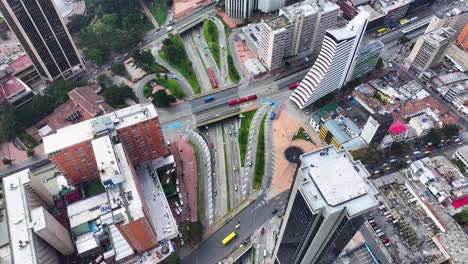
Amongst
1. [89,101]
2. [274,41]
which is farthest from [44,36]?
[274,41]

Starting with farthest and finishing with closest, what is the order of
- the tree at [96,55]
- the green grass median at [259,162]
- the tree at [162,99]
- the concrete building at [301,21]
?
the tree at [96,55] < the concrete building at [301,21] < the tree at [162,99] < the green grass median at [259,162]

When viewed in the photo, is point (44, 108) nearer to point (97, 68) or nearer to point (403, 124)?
point (97, 68)

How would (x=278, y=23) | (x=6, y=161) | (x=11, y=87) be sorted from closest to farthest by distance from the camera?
(x=6, y=161), (x=11, y=87), (x=278, y=23)

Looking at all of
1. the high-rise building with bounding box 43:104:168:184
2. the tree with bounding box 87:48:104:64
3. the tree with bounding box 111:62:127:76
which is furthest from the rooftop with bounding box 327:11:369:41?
the tree with bounding box 87:48:104:64

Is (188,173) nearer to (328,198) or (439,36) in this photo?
(328,198)

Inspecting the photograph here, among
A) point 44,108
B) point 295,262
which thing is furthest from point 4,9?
point 295,262

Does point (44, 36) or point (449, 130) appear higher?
point (44, 36)

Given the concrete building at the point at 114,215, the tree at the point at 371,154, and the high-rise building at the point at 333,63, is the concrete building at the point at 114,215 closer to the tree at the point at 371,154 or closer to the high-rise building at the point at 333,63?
the high-rise building at the point at 333,63

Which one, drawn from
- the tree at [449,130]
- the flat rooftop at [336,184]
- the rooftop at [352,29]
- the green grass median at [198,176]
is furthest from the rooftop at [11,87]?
the tree at [449,130]
